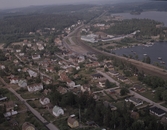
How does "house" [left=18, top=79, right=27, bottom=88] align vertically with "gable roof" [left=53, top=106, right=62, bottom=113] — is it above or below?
below

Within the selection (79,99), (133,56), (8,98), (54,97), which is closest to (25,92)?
(8,98)

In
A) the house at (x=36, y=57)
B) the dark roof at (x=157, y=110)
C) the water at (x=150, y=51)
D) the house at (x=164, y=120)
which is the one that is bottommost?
the water at (x=150, y=51)

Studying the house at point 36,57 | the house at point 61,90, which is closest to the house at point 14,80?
the house at point 61,90

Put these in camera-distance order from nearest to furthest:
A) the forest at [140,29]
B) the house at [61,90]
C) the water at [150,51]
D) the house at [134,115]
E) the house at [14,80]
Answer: the house at [134,115] → the house at [61,90] → the house at [14,80] → the water at [150,51] → the forest at [140,29]

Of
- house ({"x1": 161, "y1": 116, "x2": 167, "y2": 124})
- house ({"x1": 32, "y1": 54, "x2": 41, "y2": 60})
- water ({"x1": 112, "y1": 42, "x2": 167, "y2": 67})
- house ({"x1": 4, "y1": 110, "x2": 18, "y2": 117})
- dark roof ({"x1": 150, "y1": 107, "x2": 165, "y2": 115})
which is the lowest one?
water ({"x1": 112, "y1": 42, "x2": 167, "y2": 67})

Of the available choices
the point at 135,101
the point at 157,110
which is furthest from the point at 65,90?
the point at 157,110

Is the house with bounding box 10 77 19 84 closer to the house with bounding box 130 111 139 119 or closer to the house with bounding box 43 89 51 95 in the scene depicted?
the house with bounding box 43 89 51 95

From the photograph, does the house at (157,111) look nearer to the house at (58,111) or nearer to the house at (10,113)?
the house at (58,111)

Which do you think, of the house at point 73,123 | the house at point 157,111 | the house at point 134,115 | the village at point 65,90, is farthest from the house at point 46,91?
the house at point 157,111

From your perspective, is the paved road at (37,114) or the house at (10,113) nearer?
the paved road at (37,114)

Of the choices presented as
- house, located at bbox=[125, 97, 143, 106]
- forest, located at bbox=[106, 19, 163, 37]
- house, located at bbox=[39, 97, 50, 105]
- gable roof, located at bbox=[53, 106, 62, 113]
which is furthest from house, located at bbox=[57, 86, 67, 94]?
forest, located at bbox=[106, 19, 163, 37]

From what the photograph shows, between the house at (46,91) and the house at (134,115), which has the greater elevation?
the house at (134,115)

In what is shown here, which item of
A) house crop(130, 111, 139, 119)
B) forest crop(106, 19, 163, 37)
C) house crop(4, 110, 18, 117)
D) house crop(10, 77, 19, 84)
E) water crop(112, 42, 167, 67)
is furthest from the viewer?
forest crop(106, 19, 163, 37)

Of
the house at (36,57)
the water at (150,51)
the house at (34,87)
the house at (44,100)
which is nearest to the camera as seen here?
the house at (44,100)
